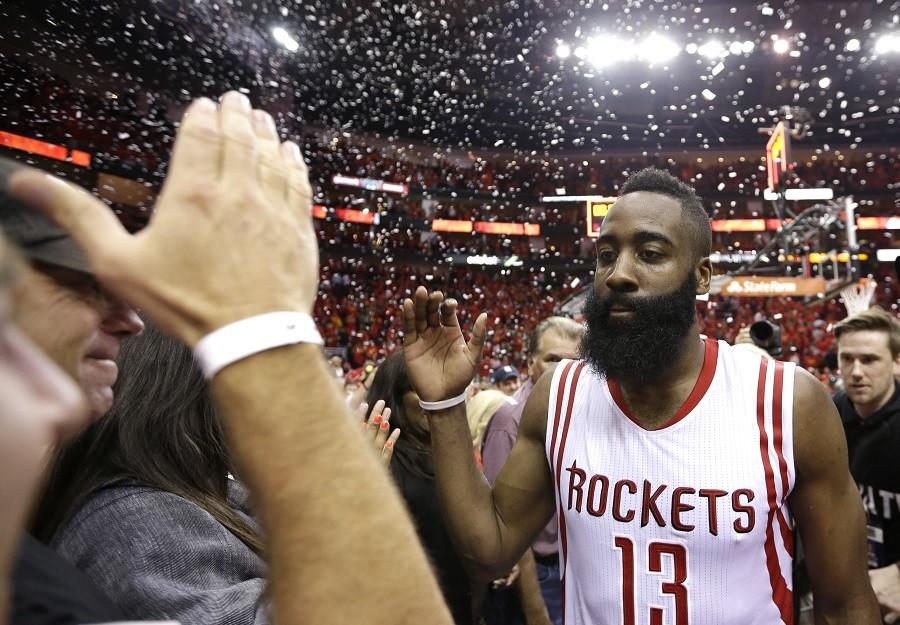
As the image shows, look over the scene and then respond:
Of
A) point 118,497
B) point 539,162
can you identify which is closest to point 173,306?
point 118,497

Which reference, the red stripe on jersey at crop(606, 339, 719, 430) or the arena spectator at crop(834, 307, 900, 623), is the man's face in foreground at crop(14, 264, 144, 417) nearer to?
the red stripe on jersey at crop(606, 339, 719, 430)

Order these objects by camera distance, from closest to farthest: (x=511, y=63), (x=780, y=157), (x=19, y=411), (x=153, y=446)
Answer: (x=19, y=411) → (x=153, y=446) → (x=780, y=157) → (x=511, y=63)

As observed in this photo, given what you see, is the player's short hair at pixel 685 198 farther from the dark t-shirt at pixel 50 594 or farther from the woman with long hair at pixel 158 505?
the dark t-shirt at pixel 50 594

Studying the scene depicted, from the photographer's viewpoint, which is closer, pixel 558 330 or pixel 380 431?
pixel 380 431

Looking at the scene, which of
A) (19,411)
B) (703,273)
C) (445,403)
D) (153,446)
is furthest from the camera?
(703,273)

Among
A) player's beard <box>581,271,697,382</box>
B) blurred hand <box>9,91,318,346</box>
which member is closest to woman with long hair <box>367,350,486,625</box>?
player's beard <box>581,271,697,382</box>

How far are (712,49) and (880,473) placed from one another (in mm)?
19830

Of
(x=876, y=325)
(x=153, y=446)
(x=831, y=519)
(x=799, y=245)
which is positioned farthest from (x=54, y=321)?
(x=799, y=245)

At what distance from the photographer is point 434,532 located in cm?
257

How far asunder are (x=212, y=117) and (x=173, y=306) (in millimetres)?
187

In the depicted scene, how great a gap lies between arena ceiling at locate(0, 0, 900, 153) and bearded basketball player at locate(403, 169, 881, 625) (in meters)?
16.2

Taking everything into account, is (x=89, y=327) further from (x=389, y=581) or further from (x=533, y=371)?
(x=533, y=371)

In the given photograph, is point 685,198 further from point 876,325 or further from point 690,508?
point 876,325

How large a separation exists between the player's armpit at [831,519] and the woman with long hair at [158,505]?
1418 millimetres
